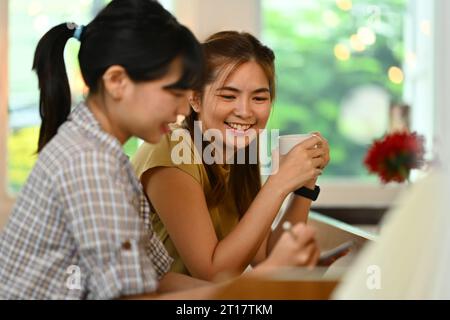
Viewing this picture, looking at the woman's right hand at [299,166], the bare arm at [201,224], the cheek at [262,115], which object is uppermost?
the cheek at [262,115]

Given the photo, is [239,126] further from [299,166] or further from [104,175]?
[104,175]

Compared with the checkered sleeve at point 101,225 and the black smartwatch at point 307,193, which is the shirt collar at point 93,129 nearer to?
the checkered sleeve at point 101,225

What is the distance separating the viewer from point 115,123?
783 mm

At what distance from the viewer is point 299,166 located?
3.08 ft

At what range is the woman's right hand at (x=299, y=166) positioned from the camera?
92cm

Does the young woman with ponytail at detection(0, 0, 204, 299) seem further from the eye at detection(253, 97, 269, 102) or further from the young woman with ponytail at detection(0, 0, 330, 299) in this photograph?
the eye at detection(253, 97, 269, 102)

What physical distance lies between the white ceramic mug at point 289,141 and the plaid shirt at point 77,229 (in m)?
0.27

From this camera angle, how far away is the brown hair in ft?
3.24

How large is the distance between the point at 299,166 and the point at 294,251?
10.1 inches

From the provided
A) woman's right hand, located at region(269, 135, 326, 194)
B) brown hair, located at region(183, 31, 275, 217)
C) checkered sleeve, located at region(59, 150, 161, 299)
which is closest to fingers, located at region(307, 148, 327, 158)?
woman's right hand, located at region(269, 135, 326, 194)

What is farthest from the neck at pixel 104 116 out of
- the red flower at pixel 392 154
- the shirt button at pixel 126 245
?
the red flower at pixel 392 154
